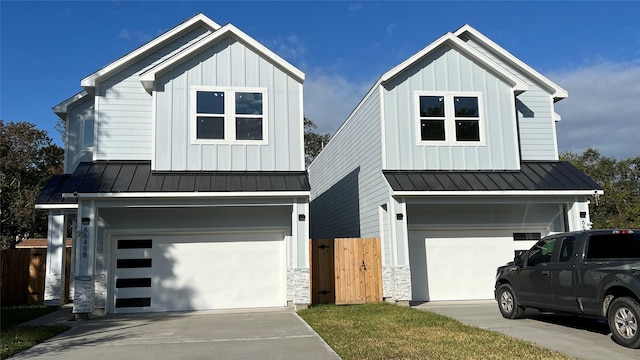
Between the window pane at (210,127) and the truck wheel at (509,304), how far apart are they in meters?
7.88

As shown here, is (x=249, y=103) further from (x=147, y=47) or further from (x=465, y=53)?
(x=465, y=53)

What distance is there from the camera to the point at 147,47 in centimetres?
1460

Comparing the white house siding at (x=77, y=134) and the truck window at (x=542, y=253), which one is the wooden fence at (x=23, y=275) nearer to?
the white house siding at (x=77, y=134)

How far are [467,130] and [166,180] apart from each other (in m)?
8.43

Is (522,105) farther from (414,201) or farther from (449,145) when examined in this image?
(414,201)

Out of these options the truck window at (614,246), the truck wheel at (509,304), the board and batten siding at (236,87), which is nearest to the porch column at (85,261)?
the board and batten siding at (236,87)

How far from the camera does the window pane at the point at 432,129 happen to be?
1418 centimetres

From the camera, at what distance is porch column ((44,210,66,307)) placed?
49.1 ft

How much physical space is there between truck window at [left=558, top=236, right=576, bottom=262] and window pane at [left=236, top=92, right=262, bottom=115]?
26.5 ft

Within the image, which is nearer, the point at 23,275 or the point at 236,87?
the point at 236,87

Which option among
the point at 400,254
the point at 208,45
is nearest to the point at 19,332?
the point at 208,45

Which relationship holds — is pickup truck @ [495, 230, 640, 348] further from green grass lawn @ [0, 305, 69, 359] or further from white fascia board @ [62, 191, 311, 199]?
green grass lawn @ [0, 305, 69, 359]

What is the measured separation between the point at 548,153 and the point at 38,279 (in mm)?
16910

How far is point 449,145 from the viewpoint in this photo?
1416cm
